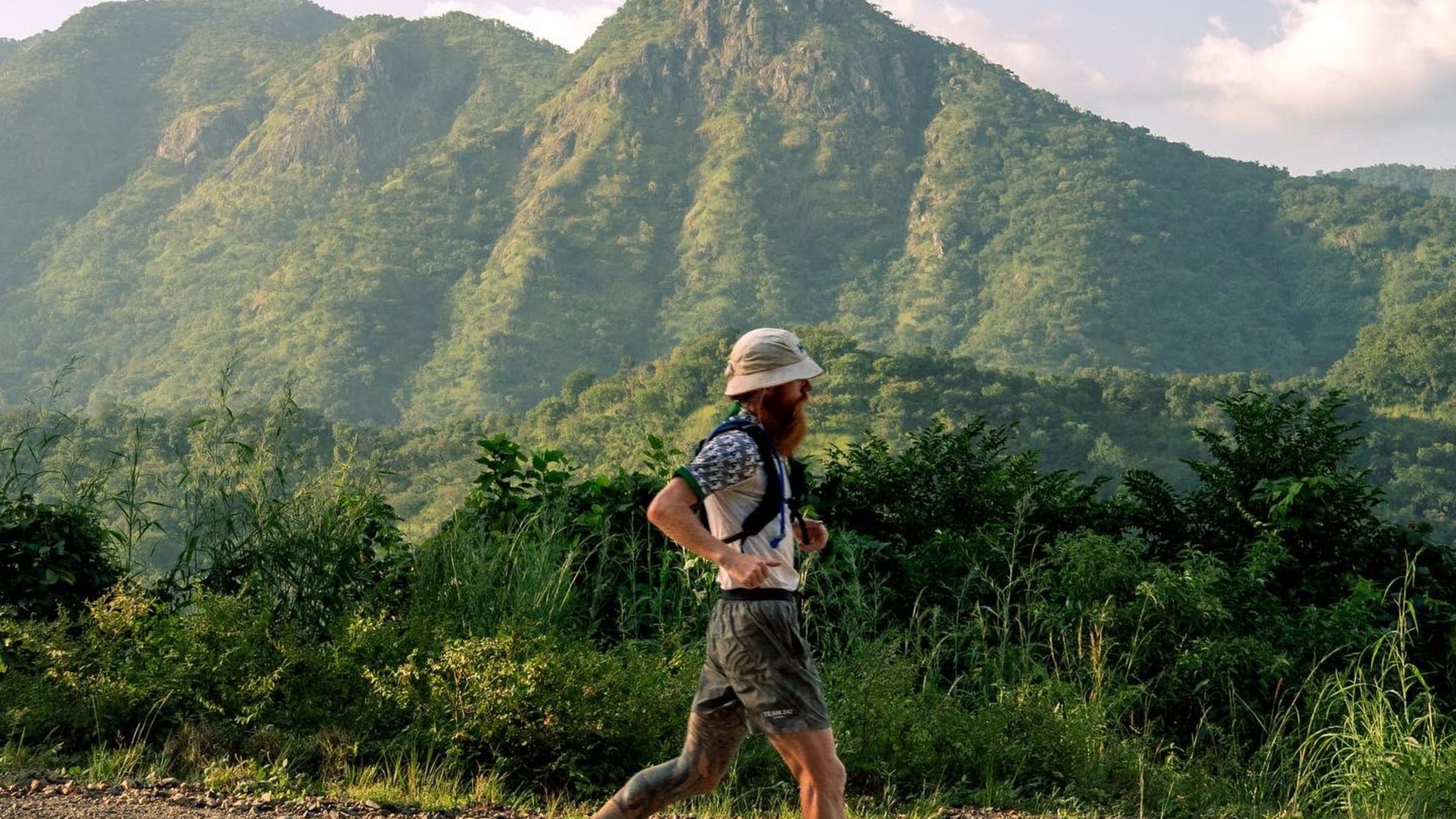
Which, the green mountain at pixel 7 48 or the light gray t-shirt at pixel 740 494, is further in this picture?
the green mountain at pixel 7 48

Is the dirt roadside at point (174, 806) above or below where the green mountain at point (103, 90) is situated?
below

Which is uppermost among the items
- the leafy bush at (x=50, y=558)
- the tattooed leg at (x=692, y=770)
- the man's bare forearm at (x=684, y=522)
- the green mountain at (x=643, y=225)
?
the green mountain at (x=643, y=225)

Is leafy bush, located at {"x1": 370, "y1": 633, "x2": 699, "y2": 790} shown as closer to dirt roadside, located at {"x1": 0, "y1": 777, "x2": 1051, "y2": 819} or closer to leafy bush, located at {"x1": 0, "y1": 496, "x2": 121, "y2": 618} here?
dirt roadside, located at {"x1": 0, "y1": 777, "x2": 1051, "y2": 819}

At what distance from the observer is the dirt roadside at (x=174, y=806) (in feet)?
15.5

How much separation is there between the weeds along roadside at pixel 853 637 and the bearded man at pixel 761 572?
136 cm

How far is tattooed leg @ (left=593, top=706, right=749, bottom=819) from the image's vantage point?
398 centimetres

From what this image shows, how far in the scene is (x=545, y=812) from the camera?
5.00m

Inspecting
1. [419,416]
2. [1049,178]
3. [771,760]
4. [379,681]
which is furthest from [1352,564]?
[1049,178]

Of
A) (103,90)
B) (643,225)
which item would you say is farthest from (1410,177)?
(103,90)

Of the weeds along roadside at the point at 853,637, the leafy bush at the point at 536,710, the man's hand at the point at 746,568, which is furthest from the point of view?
the weeds along roadside at the point at 853,637

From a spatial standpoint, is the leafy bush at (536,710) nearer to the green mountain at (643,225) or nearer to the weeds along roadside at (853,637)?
the weeds along roadside at (853,637)

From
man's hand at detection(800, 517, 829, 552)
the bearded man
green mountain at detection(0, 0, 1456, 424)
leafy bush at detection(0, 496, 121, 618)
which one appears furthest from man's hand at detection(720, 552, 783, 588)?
green mountain at detection(0, 0, 1456, 424)

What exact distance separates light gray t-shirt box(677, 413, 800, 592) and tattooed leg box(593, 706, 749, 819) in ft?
1.34

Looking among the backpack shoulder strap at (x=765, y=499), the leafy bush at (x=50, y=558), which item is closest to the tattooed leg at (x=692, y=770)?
the backpack shoulder strap at (x=765, y=499)
